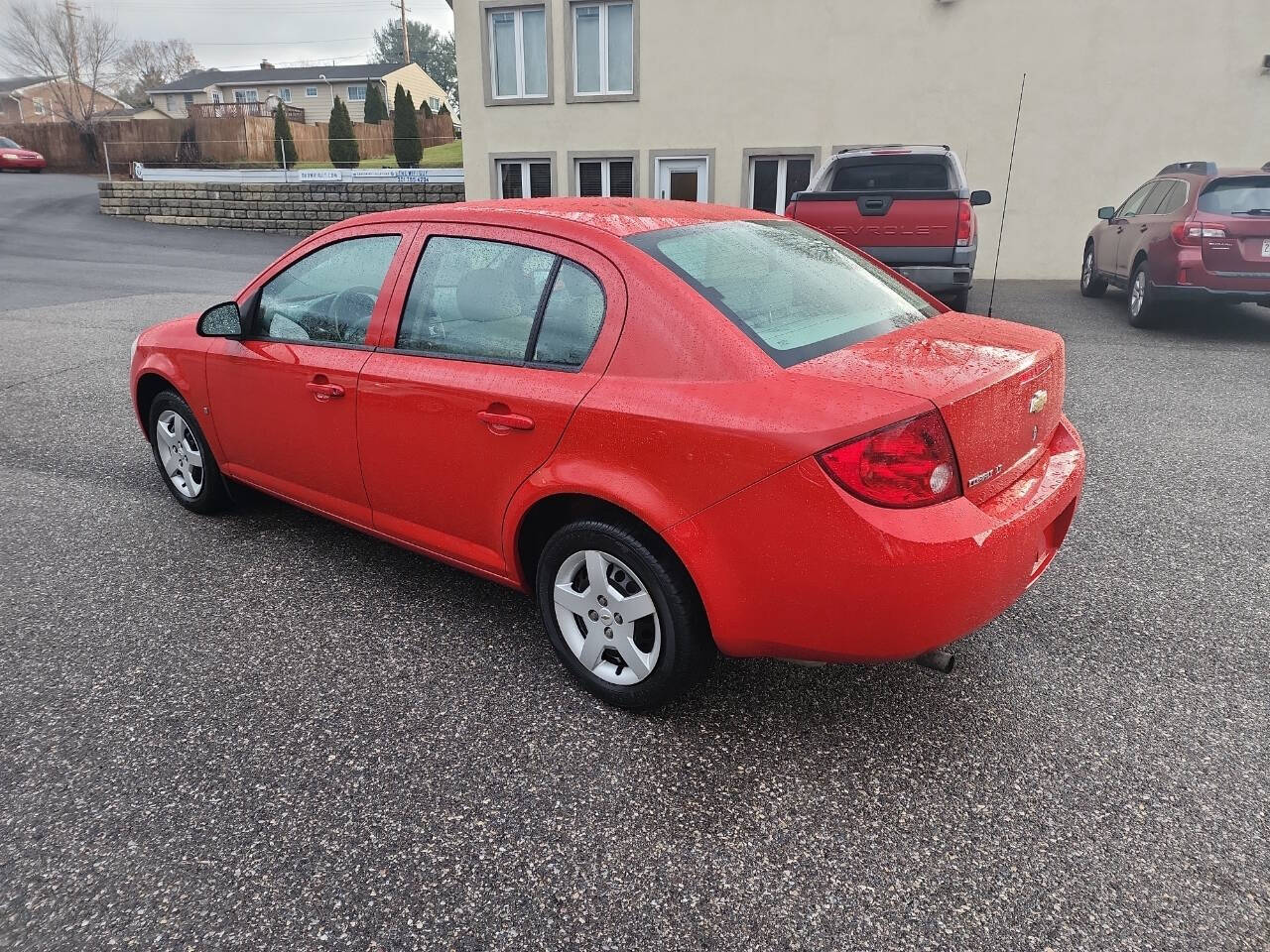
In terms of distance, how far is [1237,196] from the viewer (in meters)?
8.81

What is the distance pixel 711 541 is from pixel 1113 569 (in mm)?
2399

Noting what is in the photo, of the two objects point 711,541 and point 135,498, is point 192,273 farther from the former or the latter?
point 711,541

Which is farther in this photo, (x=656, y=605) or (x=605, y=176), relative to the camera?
(x=605, y=176)

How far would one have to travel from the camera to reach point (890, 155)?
392 inches

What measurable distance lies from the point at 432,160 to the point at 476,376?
25.0 metres

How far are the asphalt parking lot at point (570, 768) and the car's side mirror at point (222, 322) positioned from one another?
1.02 meters

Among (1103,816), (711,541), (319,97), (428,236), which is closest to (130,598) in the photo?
(428,236)

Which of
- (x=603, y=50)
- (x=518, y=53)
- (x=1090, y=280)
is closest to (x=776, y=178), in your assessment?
(x=603, y=50)

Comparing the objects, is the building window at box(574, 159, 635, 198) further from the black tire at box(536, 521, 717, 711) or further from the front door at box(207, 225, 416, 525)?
the black tire at box(536, 521, 717, 711)

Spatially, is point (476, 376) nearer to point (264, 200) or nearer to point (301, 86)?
point (264, 200)

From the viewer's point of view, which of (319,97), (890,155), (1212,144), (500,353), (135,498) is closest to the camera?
(500,353)

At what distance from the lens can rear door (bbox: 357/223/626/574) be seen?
2750mm

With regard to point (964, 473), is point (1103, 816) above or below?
below

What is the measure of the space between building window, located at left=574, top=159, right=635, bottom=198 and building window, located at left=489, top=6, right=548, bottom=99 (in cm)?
171
